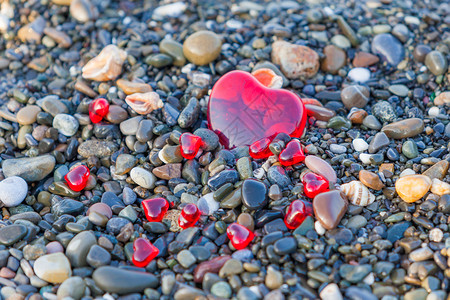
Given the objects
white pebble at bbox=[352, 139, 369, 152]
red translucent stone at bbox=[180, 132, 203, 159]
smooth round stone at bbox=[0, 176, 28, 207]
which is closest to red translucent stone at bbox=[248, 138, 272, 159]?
red translucent stone at bbox=[180, 132, 203, 159]

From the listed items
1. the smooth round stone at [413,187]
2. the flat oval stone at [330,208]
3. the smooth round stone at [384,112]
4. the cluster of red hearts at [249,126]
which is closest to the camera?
the flat oval stone at [330,208]

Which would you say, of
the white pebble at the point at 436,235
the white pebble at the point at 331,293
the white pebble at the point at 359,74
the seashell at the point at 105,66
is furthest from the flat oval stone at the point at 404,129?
the seashell at the point at 105,66

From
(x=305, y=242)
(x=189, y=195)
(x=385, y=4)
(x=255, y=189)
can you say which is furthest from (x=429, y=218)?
(x=385, y=4)

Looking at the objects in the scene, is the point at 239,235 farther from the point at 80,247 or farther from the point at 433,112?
the point at 433,112

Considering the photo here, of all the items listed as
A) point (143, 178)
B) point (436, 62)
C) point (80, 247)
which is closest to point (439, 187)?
point (436, 62)

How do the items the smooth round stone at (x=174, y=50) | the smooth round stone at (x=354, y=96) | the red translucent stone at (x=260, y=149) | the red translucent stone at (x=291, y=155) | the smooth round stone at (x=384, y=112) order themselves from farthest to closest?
the smooth round stone at (x=174, y=50)
the smooth round stone at (x=354, y=96)
the smooth round stone at (x=384, y=112)
the red translucent stone at (x=260, y=149)
the red translucent stone at (x=291, y=155)

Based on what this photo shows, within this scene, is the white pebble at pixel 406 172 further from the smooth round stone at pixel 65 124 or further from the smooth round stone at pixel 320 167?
the smooth round stone at pixel 65 124

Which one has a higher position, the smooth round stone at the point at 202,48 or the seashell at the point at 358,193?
the smooth round stone at the point at 202,48

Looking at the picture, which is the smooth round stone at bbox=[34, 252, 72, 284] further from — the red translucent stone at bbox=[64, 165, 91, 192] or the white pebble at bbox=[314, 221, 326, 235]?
the white pebble at bbox=[314, 221, 326, 235]
